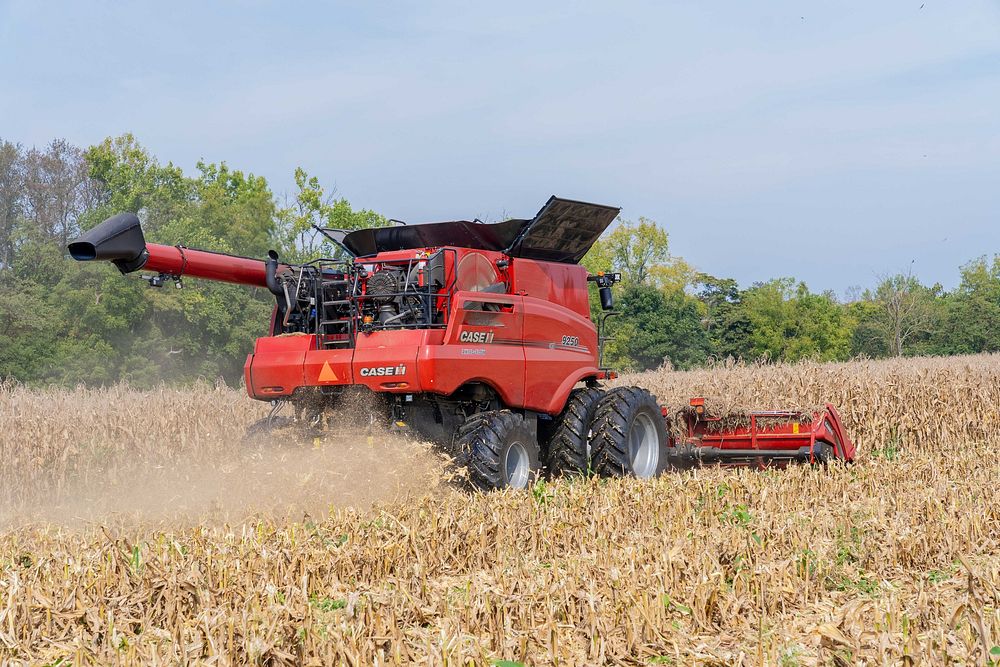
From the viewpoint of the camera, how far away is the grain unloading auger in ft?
27.5

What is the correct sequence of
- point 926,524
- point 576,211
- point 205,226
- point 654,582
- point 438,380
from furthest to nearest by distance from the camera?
1. point 205,226
2. point 576,211
3. point 438,380
4. point 926,524
5. point 654,582

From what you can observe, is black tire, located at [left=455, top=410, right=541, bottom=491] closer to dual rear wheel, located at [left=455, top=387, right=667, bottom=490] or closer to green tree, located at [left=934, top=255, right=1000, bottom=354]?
dual rear wheel, located at [left=455, top=387, right=667, bottom=490]

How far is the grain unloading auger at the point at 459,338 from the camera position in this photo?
8383 millimetres

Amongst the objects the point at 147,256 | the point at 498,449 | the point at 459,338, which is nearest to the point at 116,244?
the point at 147,256

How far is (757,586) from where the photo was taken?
5.37 meters

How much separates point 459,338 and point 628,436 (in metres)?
2.27

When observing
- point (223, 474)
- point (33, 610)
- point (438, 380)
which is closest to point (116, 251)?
point (223, 474)

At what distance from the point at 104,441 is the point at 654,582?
7506mm

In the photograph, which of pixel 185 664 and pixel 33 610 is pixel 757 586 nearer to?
pixel 185 664

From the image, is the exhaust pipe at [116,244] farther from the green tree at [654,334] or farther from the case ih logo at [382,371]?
the green tree at [654,334]

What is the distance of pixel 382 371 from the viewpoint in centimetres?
840

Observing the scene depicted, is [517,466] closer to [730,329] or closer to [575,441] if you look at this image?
[575,441]

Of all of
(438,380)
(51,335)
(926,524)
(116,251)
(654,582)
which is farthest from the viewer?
(51,335)

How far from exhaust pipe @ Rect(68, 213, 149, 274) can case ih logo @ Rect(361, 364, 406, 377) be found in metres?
1.96
